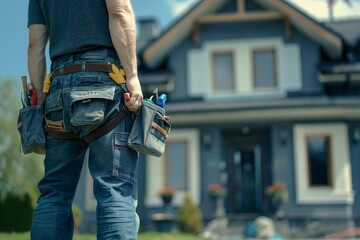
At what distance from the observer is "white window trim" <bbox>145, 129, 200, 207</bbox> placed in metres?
14.8

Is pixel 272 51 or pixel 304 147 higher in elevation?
pixel 272 51

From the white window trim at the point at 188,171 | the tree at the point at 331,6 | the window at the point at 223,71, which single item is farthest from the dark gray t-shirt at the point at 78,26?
the tree at the point at 331,6

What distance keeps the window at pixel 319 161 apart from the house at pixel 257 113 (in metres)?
0.03

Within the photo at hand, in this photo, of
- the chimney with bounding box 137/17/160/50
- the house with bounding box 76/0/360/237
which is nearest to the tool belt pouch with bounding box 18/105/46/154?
the house with bounding box 76/0/360/237

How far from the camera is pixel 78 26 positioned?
8.70 ft

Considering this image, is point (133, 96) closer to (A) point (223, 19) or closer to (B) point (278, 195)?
(B) point (278, 195)

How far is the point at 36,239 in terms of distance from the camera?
2.49 m

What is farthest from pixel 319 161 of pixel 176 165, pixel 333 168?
pixel 176 165

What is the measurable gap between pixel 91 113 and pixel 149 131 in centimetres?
29

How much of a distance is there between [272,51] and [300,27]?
103 centimetres

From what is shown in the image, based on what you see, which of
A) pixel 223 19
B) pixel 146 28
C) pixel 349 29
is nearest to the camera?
pixel 223 19

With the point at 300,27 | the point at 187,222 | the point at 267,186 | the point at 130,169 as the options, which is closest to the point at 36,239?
the point at 130,169

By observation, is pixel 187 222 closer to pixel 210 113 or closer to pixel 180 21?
pixel 210 113

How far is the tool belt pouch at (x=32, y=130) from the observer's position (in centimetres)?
266
